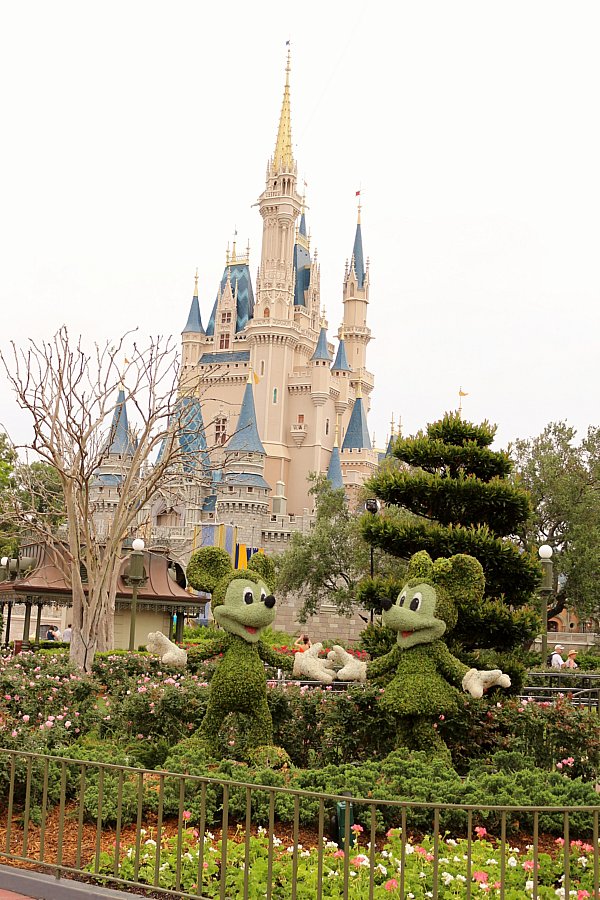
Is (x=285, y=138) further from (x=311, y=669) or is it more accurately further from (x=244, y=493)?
(x=311, y=669)

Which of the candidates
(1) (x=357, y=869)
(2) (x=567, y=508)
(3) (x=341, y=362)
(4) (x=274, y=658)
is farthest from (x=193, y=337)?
(1) (x=357, y=869)

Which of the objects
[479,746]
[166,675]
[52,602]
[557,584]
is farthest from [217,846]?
[557,584]

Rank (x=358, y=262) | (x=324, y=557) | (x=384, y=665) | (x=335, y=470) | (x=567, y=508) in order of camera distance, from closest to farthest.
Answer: (x=384, y=665) → (x=567, y=508) → (x=324, y=557) → (x=335, y=470) → (x=358, y=262)

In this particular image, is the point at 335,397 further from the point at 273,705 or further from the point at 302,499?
the point at 273,705

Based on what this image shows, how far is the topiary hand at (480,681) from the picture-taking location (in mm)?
7605

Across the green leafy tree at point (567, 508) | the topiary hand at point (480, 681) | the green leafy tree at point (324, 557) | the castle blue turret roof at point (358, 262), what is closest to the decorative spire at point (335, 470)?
the castle blue turret roof at point (358, 262)

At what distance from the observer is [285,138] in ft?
223

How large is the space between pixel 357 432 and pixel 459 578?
57.0 m

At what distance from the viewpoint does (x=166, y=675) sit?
1172 centimetres

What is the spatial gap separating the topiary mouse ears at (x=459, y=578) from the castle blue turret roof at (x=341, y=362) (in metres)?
59.6

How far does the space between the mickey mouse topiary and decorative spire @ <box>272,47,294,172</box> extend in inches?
2453

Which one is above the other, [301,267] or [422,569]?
[301,267]

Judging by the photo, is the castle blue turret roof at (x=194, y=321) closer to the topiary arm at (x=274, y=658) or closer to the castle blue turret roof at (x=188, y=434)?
the castle blue turret roof at (x=188, y=434)

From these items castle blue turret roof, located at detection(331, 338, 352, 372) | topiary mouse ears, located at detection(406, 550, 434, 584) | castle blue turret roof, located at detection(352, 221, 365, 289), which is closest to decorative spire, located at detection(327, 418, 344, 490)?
castle blue turret roof, located at detection(331, 338, 352, 372)
